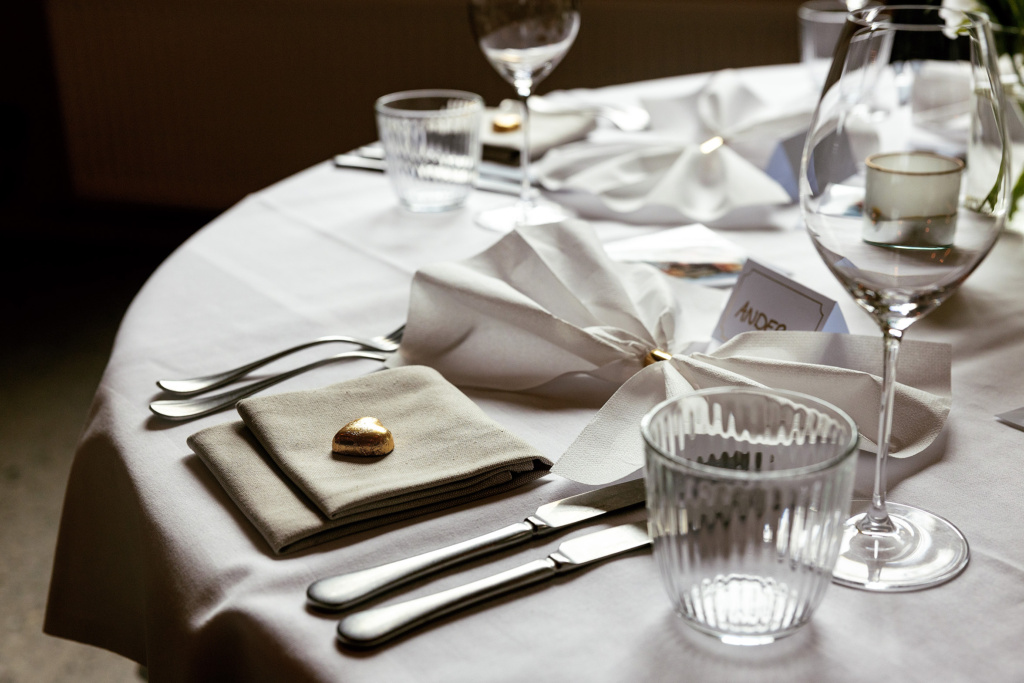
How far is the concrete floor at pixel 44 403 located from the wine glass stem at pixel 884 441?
4.20 ft

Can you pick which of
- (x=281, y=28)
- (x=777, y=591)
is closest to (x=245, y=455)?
(x=777, y=591)

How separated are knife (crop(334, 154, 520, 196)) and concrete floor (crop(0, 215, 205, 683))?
0.84 meters

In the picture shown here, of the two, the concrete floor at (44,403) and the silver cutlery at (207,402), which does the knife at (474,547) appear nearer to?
the silver cutlery at (207,402)

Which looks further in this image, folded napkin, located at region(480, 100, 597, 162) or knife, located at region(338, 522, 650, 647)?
folded napkin, located at region(480, 100, 597, 162)

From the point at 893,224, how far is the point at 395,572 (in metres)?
0.32

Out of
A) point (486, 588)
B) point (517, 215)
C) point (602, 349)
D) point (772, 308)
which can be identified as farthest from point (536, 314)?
point (517, 215)

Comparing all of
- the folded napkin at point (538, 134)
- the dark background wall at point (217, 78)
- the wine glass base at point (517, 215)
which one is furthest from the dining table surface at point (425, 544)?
the dark background wall at point (217, 78)

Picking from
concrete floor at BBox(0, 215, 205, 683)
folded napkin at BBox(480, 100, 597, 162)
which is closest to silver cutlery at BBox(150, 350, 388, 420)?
folded napkin at BBox(480, 100, 597, 162)

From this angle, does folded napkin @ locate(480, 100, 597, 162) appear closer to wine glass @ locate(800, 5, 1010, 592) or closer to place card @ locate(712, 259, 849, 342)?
place card @ locate(712, 259, 849, 342)

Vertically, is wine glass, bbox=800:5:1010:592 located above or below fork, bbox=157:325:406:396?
above

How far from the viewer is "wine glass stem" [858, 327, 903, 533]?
512 millimetres

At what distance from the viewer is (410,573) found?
1.61ft

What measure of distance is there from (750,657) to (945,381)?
0.32 meters

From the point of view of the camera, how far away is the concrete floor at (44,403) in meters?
1.64
